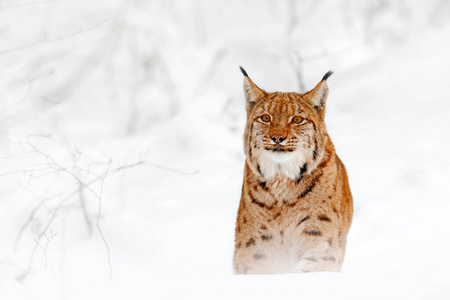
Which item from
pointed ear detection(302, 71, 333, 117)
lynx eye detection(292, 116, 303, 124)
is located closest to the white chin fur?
lynx eye detection(292, 116, 303, 124)

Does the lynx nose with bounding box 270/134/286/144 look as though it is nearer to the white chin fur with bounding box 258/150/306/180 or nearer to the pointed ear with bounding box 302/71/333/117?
the white chin fur with bounding box 258/150/306/180

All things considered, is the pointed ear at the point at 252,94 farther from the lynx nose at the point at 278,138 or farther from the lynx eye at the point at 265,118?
the lynx nose at the point at 278,138

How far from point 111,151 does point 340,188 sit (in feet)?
12.7

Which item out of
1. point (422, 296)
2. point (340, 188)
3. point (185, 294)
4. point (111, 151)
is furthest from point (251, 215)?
point (111, 151)

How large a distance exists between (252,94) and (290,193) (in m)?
0.77

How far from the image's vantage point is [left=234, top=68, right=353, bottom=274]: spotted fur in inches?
175

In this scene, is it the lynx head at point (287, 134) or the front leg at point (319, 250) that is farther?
the lynx head at point (287, 134)

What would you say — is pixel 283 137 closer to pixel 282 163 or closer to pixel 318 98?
pixel 282 163

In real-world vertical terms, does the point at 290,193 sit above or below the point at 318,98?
below

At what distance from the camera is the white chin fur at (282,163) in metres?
4.46

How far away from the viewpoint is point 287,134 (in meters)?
4.43

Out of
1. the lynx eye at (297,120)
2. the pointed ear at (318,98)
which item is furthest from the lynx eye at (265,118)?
the pointed ear at (318,98)

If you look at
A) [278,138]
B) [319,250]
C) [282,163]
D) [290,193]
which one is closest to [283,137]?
[278,138]

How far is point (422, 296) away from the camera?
11.5ft
